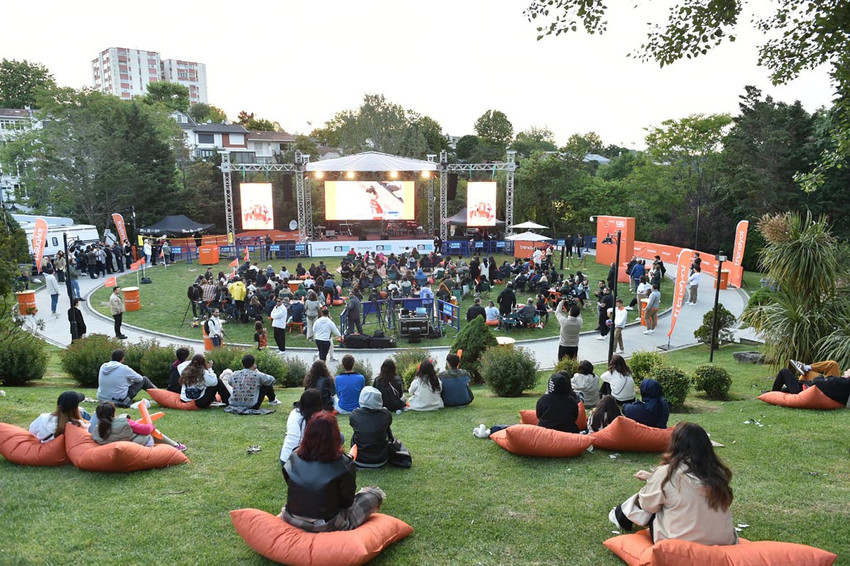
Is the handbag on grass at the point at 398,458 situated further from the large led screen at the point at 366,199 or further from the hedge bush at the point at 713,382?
the large led screen at the point at 366,199

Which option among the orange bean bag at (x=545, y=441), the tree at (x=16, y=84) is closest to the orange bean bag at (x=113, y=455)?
the orange bean bag at (x=545, y=441)

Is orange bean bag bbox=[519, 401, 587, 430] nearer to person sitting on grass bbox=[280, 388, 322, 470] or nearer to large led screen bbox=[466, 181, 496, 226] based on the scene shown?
person sitting on grass bbox=[280, 388, 322, 470]

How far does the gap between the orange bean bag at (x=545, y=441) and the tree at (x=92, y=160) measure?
34955mm

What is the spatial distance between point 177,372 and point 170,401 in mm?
659

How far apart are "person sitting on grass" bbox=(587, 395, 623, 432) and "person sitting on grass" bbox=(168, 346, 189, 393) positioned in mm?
5573

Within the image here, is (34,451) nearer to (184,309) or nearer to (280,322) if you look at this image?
(280,322)

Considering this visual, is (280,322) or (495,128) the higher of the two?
(495,128)

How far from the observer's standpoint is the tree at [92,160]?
1297 inches

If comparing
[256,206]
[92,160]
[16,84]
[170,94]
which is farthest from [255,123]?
[256,206]

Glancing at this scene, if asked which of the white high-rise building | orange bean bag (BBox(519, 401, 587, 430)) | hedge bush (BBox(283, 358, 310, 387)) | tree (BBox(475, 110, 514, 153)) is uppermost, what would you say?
Answer: the white high-rise building

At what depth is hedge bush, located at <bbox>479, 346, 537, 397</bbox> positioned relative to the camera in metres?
8.88

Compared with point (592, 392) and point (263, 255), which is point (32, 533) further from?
point (263, 255)

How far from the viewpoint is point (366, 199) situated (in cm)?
3200

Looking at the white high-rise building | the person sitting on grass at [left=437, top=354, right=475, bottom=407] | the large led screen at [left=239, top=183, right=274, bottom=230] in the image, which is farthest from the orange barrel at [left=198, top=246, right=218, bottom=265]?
the white high-rise building
